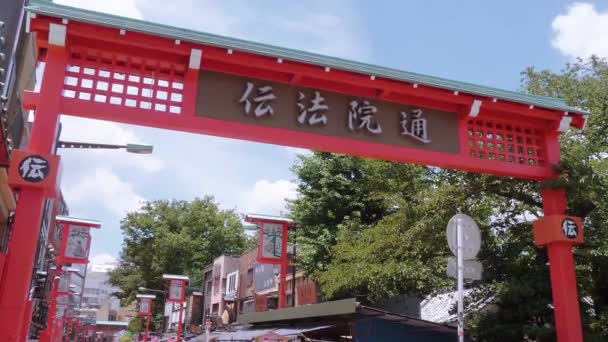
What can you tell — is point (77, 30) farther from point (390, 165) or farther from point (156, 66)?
point (390, 165)

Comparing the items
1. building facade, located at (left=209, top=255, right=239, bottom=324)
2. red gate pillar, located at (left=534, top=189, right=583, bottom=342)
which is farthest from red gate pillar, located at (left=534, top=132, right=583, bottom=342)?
building facade, located at (left=209, top=255, right=239, bottom=324)

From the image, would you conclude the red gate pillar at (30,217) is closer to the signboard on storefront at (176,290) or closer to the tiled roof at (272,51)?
the tiled roof at (272,51)

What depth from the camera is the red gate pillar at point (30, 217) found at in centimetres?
764

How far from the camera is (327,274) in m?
18.4

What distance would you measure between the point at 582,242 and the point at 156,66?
363 inches

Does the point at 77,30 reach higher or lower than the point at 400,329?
higher

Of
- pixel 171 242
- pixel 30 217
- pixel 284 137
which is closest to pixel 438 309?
pixel 284 137

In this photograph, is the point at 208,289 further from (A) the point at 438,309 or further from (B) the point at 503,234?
(B) the point at 503,234

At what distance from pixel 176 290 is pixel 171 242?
18.6 meters

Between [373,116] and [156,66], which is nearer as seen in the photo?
[156,66]

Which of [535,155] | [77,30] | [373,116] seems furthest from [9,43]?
[535,155]

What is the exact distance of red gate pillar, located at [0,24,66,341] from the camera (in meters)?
7.64

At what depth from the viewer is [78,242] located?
21.4 m

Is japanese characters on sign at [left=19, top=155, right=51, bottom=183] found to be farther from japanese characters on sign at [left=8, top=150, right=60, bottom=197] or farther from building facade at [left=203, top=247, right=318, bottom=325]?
building facade at [left=203, top=247, right=318, bottom=325]
